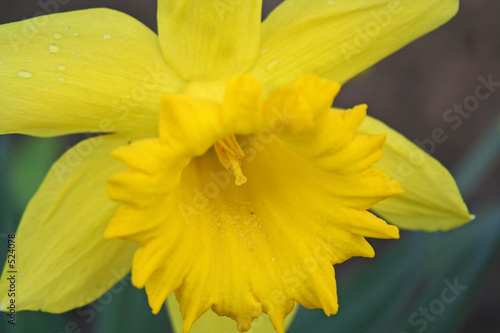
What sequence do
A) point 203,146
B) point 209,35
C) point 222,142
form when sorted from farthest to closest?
point 222,142, point 209,35, point 203,146

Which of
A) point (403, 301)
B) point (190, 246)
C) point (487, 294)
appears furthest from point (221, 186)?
point (487, 294)

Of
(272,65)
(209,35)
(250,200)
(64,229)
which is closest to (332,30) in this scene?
(272,65)

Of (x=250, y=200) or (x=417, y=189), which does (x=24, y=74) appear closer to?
(x=250, y=200)

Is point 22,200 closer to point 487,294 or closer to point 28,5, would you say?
point 28,5

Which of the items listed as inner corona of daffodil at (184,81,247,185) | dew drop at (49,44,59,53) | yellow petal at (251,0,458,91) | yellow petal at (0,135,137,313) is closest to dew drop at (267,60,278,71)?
yellow petal at (251,0,458,91)

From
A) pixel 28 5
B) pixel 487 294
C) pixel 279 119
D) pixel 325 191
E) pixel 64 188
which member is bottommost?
pixel 487 294
